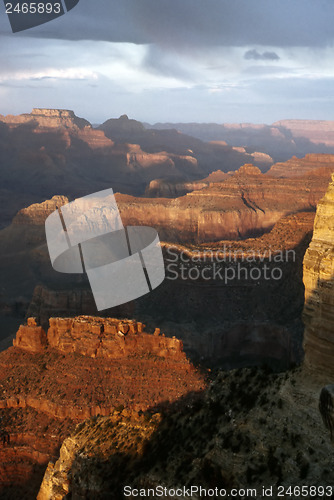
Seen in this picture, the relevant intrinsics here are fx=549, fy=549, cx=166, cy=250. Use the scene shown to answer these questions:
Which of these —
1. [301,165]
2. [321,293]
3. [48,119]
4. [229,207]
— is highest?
[321,293]

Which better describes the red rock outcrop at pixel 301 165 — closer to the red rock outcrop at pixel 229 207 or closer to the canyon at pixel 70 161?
the red rock outcrop at pixel 229 207

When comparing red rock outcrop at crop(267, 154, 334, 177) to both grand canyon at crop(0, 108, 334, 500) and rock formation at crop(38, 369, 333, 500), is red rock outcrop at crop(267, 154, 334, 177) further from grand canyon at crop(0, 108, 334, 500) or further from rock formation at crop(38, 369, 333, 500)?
rock formation at crop(38, 369, 333, 500)

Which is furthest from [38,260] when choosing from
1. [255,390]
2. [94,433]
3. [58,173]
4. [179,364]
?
[58,173]

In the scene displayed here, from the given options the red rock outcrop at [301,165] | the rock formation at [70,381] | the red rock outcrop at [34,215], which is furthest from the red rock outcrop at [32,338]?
the red rock outcrop at [301,165]

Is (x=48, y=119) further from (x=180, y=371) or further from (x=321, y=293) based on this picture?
(x=321, y=293)

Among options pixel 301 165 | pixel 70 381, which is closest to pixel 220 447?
pixel 70 381

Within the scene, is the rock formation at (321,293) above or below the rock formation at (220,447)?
above

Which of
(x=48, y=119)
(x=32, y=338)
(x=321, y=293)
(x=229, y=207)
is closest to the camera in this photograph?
(x=321, y=293)

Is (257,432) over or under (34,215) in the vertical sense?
over

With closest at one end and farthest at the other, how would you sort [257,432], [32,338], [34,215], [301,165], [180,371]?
[257,432] < [180,371] < [32,338] < [34,215] < [301,165]
